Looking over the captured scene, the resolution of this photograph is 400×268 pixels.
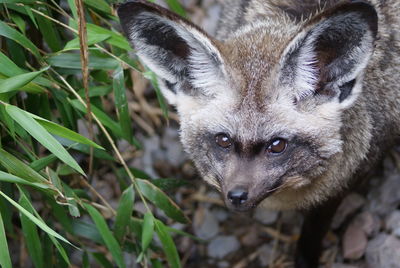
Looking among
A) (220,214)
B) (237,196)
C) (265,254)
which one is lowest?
(265,254)

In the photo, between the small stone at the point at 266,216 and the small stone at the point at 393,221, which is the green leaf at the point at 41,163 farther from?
the small stone at the point at 393,221

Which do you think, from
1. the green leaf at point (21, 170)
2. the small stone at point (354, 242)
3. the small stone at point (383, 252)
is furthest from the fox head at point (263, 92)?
the small stone at point (354, 242)

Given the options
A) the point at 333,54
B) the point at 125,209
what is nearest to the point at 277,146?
the point at 333,54

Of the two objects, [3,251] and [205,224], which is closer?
[3,251]

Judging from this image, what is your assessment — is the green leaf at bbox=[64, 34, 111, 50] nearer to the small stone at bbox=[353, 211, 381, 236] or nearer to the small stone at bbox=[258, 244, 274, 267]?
the small stone at bbox=[258, 244, 274, 267]

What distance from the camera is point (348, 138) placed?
3318 mm

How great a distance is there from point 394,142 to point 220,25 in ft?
4.14

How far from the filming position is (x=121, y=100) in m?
3.56

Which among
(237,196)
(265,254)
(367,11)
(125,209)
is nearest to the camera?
(367,11)

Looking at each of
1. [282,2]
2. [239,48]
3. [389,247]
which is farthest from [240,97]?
[389,247]

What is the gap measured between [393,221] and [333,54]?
1.62m

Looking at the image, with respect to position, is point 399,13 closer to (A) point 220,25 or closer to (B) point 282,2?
(B) point 282,2

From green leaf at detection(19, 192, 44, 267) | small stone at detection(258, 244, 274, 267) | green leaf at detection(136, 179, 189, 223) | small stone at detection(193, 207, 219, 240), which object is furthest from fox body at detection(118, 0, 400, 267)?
small stone at detection(193, 207, 219, 240)

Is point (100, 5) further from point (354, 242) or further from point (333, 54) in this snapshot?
point (354, 242)
